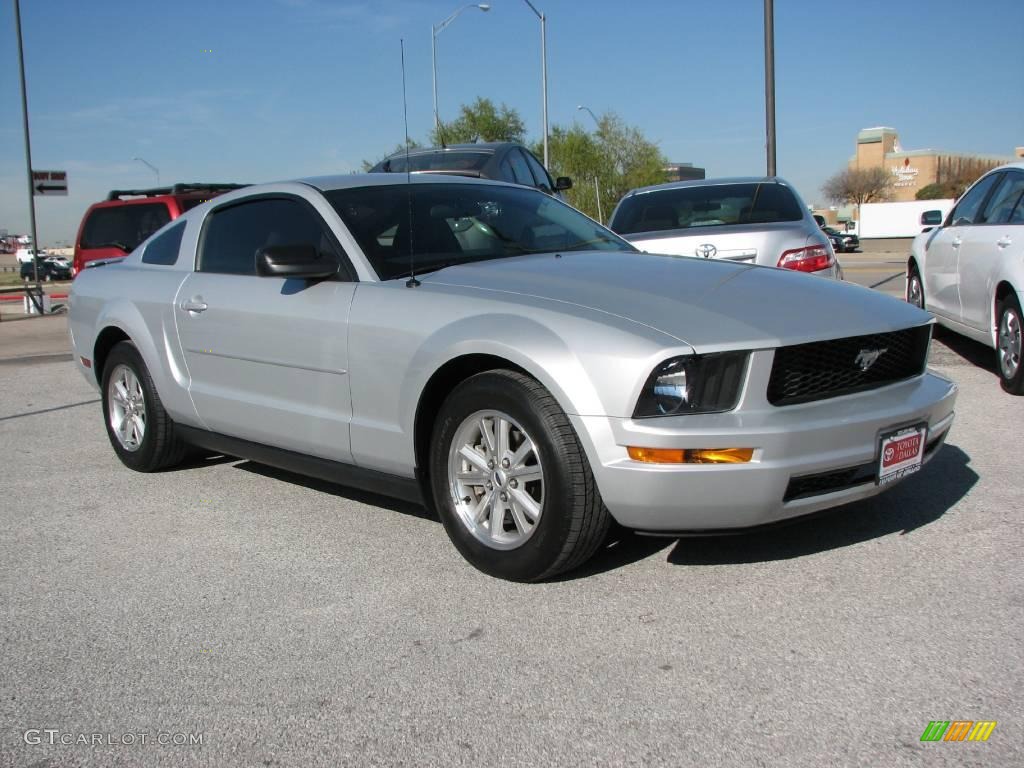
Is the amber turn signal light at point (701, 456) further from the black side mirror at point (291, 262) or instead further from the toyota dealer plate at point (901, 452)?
the black side mirror at point (291, 262)

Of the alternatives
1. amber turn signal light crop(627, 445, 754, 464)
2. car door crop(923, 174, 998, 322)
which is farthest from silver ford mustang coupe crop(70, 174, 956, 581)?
car door crop(923, 174, 998, 322)

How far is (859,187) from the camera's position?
9688cm

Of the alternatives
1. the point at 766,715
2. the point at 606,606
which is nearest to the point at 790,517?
the point at 606,606

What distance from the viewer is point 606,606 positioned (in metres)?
3.57

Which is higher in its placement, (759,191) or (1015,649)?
(759,191)

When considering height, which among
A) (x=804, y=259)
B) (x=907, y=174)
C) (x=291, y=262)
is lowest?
(x=804, y=259)

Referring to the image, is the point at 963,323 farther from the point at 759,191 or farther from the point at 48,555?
the point at 48,555

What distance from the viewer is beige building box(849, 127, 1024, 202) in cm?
11631

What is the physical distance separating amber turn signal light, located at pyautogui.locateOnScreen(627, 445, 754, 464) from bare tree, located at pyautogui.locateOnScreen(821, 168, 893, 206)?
3854 inches

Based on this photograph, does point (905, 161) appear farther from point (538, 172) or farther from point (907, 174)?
point (538, 172)

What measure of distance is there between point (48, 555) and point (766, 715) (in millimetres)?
3167

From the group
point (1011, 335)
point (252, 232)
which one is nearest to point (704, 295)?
point (252, 232)

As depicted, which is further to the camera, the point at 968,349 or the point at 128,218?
the point at 128,218

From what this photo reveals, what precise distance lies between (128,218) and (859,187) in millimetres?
92598
